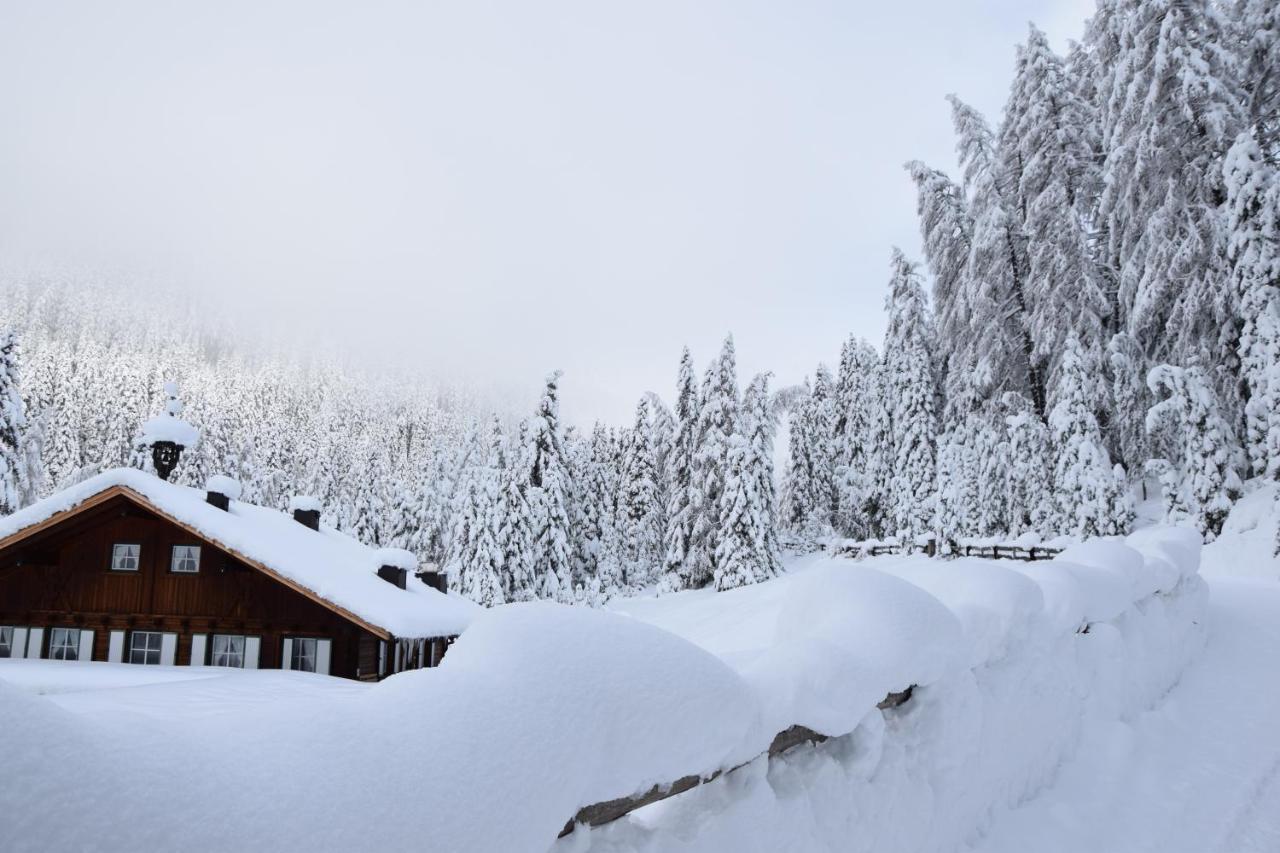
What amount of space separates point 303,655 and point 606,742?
636 inches

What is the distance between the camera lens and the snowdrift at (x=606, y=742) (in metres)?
1.07

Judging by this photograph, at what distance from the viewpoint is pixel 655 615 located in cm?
3016

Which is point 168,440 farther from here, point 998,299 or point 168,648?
point 998,299

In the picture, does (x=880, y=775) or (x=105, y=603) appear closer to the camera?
(x=880, y=775)

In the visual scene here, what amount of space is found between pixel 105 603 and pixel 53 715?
63.2 feet

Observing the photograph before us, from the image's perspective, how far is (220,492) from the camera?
16984mm

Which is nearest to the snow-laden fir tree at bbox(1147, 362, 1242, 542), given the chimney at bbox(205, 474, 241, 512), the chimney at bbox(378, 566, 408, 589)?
the chimney at bbox(378, 566, 408, 589)

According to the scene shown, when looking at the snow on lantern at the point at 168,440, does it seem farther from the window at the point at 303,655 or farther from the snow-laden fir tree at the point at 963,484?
the snow-laden fir tree at the point at 963,484

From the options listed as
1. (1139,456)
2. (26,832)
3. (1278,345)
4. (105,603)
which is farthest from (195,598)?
(1139,456)

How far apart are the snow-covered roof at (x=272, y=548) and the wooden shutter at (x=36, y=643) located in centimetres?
253

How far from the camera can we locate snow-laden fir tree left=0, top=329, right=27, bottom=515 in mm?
27938

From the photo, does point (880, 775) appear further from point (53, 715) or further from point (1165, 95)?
point (1165, 95)

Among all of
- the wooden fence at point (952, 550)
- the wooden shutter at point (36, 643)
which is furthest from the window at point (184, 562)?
the wooden fence at point (952, 550)

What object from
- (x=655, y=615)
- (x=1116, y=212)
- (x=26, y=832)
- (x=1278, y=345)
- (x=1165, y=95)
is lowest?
(x=655, y=615)
